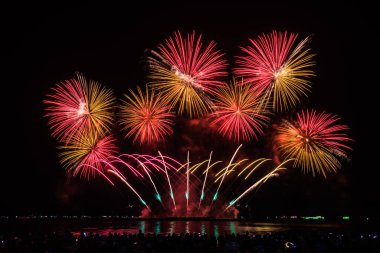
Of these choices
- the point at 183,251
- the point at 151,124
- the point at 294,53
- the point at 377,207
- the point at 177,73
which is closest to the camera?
the point at 183,251

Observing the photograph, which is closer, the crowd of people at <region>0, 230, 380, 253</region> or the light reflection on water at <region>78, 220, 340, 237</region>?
the crowd of people at <region>0, 230, 380, 253</region>

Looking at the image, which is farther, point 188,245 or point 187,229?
point 187,229

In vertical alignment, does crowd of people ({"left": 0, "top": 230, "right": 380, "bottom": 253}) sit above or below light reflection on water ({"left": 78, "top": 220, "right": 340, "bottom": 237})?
below

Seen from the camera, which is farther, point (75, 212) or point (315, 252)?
point (75, 212)

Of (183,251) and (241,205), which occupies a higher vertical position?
(241,205)

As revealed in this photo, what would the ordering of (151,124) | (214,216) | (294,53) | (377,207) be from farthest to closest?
(377,207) → (214,216) → (151,124) → (294,53)

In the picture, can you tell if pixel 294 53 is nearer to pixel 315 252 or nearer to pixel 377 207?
pixel 315 252

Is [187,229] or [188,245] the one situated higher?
[187,229]

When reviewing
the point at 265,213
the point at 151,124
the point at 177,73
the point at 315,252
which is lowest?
the point at 315,252

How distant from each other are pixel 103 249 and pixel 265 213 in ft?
198

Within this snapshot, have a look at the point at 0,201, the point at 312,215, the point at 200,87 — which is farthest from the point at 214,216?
the point at 0,201

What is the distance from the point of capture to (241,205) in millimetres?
72812

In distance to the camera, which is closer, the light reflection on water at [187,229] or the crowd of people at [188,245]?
the crowd of people at [188,245]

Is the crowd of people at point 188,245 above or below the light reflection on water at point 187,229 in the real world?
below
